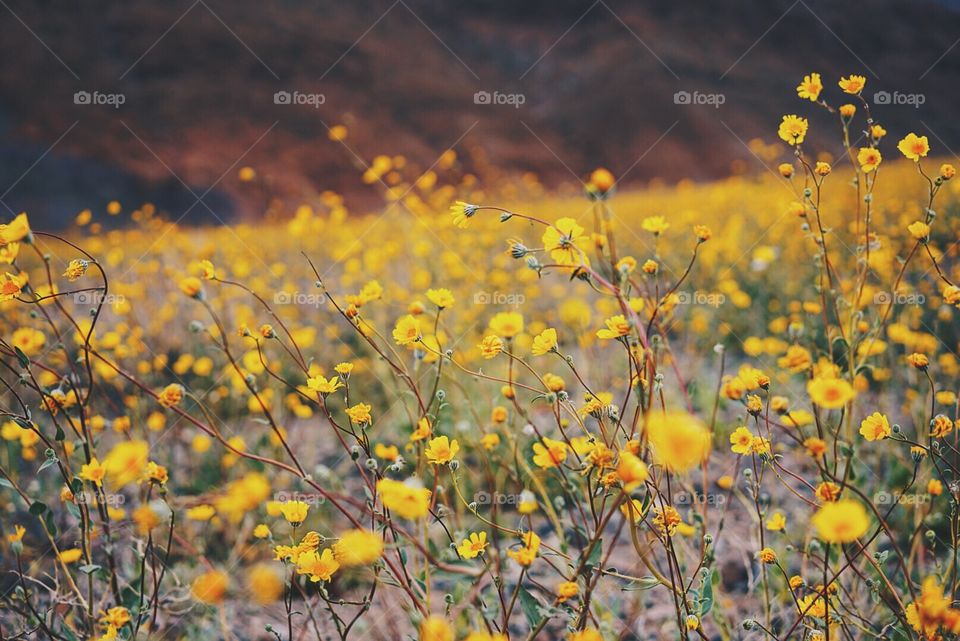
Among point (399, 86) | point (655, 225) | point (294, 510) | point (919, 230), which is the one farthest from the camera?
point (399, 86)

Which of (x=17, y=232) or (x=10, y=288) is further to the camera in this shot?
(x=10, y=288)

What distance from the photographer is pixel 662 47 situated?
19.3m

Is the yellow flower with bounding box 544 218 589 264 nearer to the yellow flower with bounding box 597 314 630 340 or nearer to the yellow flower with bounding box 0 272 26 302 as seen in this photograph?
the yellow flower with bounding box 597 314 630 340

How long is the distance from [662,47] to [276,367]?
2053cm

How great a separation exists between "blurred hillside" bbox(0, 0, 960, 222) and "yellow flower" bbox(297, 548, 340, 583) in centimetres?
918

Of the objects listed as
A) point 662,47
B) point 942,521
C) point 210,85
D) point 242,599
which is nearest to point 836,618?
point 942,521

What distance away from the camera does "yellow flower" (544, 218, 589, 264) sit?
0.87 metres

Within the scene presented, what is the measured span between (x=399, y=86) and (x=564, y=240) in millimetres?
17078

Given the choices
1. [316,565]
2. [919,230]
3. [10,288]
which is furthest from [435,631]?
[919,230]

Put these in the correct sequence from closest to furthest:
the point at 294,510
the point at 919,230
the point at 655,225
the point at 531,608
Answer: the point at 531,608 → the point at 294,510 → the point at 919,230 → the point at 655,225

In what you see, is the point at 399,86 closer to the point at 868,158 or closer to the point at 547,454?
the point at 868,158

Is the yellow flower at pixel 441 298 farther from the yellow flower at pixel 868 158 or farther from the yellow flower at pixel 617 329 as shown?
the yellow flower at pixel 868 158

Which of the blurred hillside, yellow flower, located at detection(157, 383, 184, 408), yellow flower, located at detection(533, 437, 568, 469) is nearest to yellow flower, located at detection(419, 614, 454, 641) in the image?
yellow flower, located at detection(533, 437, 568, 469)

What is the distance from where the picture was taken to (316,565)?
851mm
